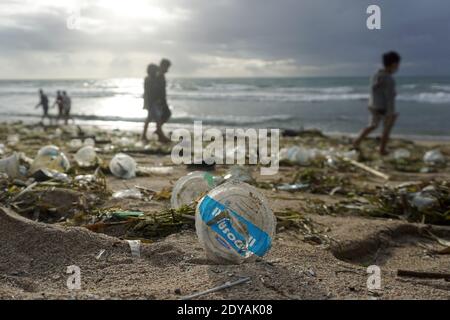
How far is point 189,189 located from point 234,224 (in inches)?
40.6

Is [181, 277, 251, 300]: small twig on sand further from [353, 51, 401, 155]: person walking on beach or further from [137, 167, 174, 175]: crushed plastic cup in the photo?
[353, 51, 401, 155]: person walking on beach

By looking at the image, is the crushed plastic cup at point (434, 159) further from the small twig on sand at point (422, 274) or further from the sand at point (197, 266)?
the small twig on sand at point (422, 274)

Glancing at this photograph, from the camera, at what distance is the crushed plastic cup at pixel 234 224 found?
221 centimetres

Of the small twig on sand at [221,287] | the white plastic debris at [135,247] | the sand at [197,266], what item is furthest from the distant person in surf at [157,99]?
the small twig on sand at [221,287]

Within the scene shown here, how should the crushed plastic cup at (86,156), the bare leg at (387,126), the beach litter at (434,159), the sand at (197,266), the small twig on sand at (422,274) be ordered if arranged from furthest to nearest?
the bare leg at (387,126), the beach litter at (434,159), the crushed plastic cup at (86,156), the small twig on sand at (422,274), the sand at (197,266)

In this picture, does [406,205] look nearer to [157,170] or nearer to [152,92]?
[157,170]

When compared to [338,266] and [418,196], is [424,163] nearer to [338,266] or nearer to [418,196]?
[418,196]

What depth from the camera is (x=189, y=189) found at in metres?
3.22

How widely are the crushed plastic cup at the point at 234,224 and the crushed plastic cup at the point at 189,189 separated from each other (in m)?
0.88

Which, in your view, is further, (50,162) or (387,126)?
(387,126)

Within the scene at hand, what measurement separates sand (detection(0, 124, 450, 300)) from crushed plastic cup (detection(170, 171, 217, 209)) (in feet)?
1.23

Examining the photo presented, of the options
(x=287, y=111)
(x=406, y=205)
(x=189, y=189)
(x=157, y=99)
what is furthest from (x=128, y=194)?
(x=287, y=111)

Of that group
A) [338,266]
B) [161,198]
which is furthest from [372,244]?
[161,198]

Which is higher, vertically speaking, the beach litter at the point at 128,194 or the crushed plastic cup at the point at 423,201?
the beach litter at the point at 128,194
